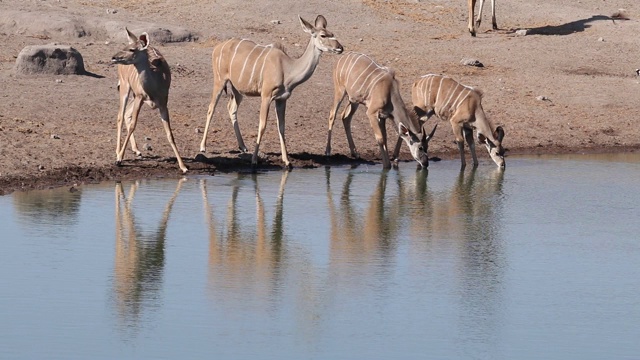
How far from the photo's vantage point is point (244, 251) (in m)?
9.34

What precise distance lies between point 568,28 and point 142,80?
1073 cm

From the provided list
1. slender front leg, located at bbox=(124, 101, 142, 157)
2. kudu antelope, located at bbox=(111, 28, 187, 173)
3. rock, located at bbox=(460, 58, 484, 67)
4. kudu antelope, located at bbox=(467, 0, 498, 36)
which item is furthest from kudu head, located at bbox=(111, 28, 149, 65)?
kudu antelope, located at bbox=(467, 0, 498, 36)

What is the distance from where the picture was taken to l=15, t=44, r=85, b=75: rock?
1534cm

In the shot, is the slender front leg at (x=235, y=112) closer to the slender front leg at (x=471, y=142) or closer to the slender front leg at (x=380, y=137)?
the slender front leg at (x=380, y=137)

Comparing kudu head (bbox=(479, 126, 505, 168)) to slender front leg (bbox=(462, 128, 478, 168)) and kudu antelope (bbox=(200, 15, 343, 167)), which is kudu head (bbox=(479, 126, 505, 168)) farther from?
kudu antelope (bbox=(200, 15, 343, 167))

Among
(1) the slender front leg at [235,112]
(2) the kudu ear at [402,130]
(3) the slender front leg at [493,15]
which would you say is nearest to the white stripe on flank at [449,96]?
(2) the kudu ear at [402,130]

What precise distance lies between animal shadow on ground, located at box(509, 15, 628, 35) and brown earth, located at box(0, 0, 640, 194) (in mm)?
41

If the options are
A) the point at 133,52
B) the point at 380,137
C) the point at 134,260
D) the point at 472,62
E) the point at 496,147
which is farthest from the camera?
the point at 472,62

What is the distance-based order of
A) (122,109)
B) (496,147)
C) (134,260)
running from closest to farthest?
(134,260)
(122,109)
(496,147)

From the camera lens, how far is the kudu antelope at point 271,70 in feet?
42.6

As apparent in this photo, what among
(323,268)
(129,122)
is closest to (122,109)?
(129,122)

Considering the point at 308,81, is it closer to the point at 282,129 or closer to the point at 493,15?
the point at 282,129

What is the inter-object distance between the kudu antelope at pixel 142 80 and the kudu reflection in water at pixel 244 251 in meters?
1.06

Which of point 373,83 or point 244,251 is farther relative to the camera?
point 373,83
